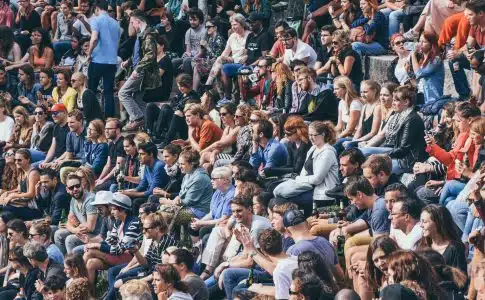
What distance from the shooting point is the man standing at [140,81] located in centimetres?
2161

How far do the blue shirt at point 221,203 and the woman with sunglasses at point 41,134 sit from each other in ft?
16.2

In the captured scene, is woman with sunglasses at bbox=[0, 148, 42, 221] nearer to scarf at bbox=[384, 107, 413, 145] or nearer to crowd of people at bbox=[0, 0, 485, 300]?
crowd of people at bbox=[0, 0, 485, 300]

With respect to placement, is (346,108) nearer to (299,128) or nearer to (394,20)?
(299,128)

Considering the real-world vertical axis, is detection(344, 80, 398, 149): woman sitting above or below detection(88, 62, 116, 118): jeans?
above

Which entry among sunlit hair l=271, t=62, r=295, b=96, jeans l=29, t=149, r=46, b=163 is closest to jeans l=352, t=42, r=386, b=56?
sunlit hair l=271, t=62, r=295, b=96

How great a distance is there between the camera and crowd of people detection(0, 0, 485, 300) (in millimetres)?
14125

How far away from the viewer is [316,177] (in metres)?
16.8

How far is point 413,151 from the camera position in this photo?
54.6ft

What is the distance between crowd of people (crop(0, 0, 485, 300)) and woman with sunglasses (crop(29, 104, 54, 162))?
31 millimetres

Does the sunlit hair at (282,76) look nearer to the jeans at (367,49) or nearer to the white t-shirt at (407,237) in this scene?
the jeans at (367,49)

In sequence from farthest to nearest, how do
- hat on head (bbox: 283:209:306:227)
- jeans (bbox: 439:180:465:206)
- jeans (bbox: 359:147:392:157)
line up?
1. jeans (bbox: 359:147:392:157)
2. jeans (bbox: 439:180:465:206)
3. hat on head (bbox: 283:209:306:227)

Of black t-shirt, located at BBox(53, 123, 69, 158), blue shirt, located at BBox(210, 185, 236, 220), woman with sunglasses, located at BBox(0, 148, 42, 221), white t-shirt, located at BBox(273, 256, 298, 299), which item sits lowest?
woman with sunglasses, located at BBox(0, 148, 42, 221)

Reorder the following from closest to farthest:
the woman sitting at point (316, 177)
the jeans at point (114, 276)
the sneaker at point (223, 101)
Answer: the jeans at point (114, 276)
the woman sitting at point (316, 177)
the sneaker at point (223, 101)

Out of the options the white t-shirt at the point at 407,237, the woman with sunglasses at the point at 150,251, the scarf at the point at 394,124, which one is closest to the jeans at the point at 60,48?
the woman with sunglasses at the point at 150,251
